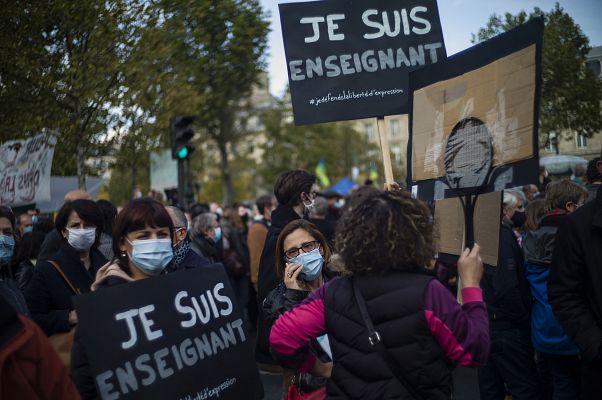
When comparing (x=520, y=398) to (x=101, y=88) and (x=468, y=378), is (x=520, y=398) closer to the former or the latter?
(x=468, y=378)

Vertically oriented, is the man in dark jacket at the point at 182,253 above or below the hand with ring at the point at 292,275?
above

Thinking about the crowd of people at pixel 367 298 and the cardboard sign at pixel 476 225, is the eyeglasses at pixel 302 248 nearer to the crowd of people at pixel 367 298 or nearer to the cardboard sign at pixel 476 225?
the crowd of people at pixel 367 298

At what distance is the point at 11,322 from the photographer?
2.04 metres

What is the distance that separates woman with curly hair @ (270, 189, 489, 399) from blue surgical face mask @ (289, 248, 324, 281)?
3.56 ft

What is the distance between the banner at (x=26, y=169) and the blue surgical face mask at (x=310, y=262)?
5623 mm

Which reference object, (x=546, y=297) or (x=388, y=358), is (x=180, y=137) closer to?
(x=546, y=297)

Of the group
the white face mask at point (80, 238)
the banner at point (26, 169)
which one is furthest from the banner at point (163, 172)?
the white face mask at point (80, 238)

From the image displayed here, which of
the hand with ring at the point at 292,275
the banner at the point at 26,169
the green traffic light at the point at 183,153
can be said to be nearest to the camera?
the hand with ring at the point at 292,275

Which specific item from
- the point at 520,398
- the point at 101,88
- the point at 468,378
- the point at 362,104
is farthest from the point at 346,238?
the point at 101,88

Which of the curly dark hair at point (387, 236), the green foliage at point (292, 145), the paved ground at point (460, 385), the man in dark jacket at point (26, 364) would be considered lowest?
the paved ground at point (460, 385)

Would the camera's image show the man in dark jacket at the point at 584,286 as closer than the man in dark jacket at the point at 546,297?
Yes

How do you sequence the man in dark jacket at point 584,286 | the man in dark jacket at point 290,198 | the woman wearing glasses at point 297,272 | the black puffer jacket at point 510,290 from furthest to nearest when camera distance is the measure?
1. the black puffer jacket at point 510,290
2. the man in dark jacket at point 290,198
3. the woman wearing glasses at point 297,272
4. the man in dark jacket at point 584,286

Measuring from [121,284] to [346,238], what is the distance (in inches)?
39.4

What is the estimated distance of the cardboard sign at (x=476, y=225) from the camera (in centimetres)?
322
